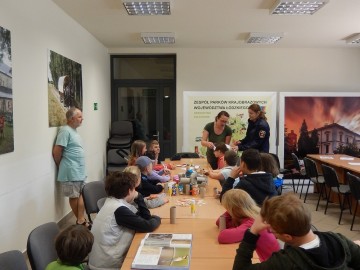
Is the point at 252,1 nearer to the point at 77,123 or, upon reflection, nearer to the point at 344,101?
the point at 77,123

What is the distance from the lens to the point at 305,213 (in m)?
1.44

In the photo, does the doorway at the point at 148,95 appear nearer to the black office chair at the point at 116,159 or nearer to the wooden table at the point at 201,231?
the black office chair at the point at 116,159

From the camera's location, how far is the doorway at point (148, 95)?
7992mm

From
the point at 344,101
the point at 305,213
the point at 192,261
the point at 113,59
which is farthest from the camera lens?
the point at 113,59

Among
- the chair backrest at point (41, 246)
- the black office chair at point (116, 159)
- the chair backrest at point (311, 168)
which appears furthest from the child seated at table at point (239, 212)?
the black office chair at point (116, 159)

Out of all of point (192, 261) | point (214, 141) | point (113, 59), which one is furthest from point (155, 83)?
point (192, 261)

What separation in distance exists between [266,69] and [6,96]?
19.1 ft

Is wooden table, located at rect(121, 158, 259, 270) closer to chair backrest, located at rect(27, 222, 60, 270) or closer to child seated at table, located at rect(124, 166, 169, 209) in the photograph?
child seated at table, located at rect(124, 166, 169, 209)

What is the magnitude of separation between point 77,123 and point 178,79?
3.66 metres

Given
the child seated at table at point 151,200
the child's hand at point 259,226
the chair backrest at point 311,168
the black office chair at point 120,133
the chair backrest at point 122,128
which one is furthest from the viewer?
the chair backrest at point 122,128

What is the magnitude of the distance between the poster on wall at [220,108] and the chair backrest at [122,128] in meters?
1.22

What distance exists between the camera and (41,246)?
2010 millimetres

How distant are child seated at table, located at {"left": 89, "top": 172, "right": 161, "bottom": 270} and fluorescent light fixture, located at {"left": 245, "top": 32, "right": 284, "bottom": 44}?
4624 mm

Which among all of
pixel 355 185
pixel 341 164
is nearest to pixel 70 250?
pixel 355 185
